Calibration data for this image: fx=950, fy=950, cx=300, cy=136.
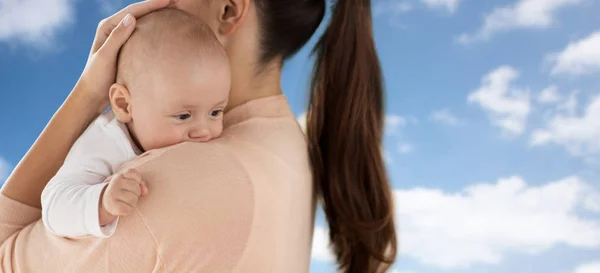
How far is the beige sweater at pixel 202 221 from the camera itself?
4.58ft

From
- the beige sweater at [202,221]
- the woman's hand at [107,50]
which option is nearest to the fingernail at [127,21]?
the woman's hand at [107,50]

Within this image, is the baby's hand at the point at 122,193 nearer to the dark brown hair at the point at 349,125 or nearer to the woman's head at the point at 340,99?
the woman's head at the point at 340,99

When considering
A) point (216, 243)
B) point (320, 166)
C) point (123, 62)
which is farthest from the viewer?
point (320, 166)

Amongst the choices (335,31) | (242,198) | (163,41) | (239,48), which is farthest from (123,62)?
(335,31)

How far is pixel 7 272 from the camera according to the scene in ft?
5.08

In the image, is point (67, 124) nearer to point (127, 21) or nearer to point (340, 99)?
point (127, 21)

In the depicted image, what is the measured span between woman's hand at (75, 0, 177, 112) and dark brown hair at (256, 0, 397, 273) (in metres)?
0.29

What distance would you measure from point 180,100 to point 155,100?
0.04m

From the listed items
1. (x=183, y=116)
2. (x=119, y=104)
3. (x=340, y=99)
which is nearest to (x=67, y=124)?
(x=119, y=104)

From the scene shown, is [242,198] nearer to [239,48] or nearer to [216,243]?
[216,243]

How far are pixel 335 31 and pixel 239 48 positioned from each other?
243mm

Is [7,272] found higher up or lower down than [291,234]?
lower down

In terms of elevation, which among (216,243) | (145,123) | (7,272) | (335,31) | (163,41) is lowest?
(7,272)

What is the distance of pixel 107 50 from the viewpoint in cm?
155
